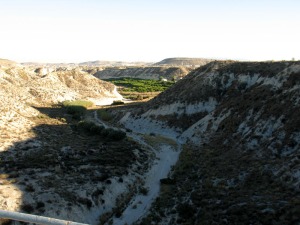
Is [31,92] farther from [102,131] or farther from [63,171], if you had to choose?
[63,171]

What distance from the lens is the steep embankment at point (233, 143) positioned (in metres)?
32.2

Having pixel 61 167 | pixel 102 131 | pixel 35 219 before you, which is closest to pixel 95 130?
pixel 102 131

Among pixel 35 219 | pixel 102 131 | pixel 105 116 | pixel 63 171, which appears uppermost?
pixel 35 219

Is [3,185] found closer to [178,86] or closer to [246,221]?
[246,221]

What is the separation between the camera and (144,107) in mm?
91375

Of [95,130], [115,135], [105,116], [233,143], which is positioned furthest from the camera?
[105,116]

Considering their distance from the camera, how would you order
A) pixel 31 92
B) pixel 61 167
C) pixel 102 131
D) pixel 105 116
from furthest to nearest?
1. pixel 31 92
2. pixel 105 116
3. pixel 102 131
4. pixel 61 167

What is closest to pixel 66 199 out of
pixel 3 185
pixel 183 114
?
pixel 3 185

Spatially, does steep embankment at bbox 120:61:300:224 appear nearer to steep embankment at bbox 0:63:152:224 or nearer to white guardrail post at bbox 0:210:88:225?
steep embankment at bbox 0:63:152:224

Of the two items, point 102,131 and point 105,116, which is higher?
point 102,131

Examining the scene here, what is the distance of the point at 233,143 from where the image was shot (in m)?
52.3

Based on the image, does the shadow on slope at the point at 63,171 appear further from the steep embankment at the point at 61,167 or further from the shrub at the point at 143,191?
the shrub at the point at 143,191

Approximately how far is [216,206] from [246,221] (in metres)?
4.76

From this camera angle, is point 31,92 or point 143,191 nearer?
point 143,191
